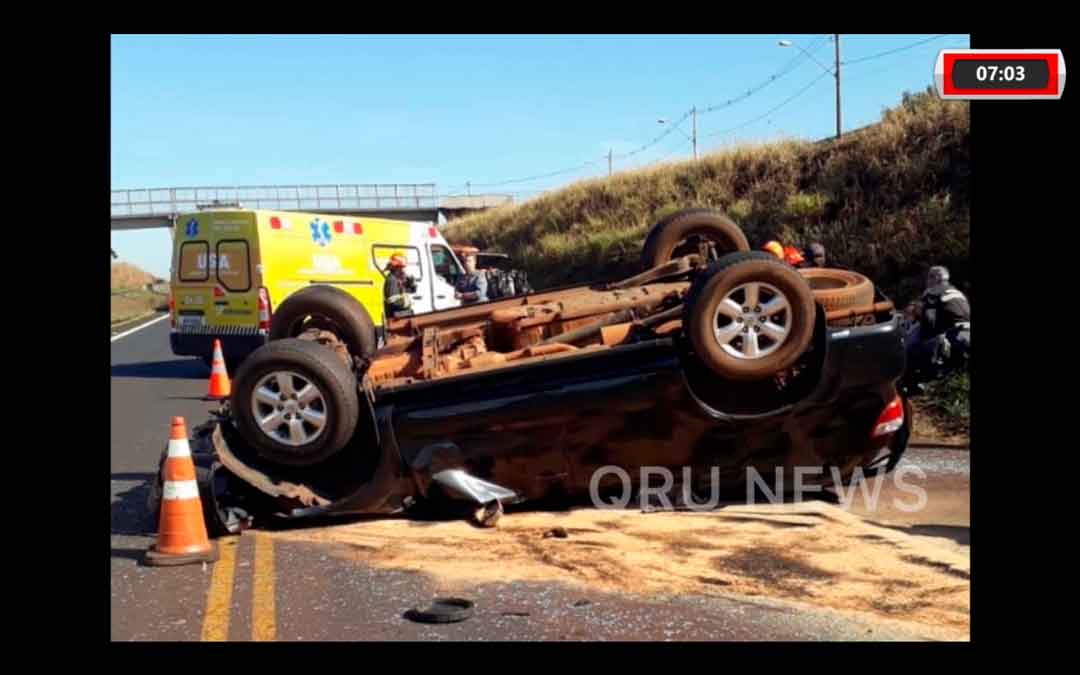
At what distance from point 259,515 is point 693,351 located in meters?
2.72

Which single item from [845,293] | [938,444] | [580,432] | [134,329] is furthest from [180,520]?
[134,329]

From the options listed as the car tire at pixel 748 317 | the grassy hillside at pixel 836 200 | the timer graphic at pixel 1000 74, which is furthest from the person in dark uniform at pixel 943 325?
the timer graphic at pixel 1000 74

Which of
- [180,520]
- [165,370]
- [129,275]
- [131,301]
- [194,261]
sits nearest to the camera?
[180,520]

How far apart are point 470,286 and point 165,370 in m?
5.14

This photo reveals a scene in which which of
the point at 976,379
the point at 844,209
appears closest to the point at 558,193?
the point at 844,209

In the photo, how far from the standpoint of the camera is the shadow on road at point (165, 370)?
1584cm

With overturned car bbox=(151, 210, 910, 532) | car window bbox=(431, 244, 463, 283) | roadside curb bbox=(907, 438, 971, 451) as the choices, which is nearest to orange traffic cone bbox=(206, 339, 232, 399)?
car window bbox=(431, 244, 463, 283)

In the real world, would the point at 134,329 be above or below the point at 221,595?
above

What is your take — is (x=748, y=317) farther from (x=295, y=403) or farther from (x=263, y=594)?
(x=263, y=594)

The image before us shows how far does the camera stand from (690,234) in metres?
7.94

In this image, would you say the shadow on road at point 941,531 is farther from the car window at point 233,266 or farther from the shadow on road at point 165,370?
the shadow on road at point 165,370

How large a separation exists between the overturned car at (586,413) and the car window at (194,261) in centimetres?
903

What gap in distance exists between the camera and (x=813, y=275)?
6.83 meters

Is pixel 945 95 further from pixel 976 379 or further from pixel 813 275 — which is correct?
pixel 813 275
